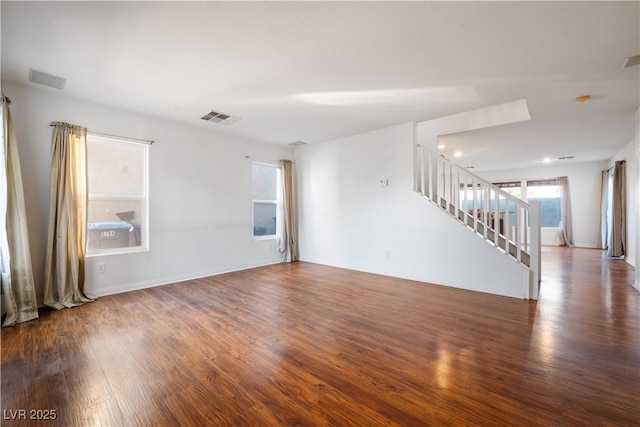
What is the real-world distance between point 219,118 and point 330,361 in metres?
3.79

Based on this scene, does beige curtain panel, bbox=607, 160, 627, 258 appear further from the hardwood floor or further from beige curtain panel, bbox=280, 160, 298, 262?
beige curtain panel, bbox=280, 160, 298, 262

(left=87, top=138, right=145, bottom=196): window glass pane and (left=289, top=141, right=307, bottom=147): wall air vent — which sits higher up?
(left=289, top=141, right=307, bottom=147): wall air vent

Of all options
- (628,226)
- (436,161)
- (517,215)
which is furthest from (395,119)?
(628,226)

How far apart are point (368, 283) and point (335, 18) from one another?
11.4 ft

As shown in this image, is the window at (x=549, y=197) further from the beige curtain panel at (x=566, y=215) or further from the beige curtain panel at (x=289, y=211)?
the beige curtain panel at (x=289, y=211)

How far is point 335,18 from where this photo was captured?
1.99 meters

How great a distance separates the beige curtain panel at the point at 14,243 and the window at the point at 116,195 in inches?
28.9

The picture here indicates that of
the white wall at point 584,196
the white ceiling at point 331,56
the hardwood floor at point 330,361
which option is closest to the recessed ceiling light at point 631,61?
the white ceiling at point 331,56

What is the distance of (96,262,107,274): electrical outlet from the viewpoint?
3.60 m

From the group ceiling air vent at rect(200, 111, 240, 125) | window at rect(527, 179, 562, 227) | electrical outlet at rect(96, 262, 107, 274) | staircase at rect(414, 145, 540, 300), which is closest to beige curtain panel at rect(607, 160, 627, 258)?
window at rect(527, 179, 562, 227)

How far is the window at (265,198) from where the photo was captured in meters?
5.63

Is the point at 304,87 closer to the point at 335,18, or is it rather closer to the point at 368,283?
the point at 335,18

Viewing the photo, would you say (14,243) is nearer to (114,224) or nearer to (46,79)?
(114,224)

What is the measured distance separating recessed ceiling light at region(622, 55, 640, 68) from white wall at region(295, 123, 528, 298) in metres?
2.30
